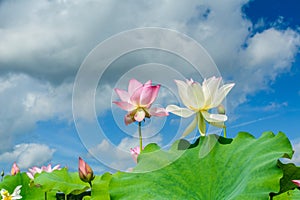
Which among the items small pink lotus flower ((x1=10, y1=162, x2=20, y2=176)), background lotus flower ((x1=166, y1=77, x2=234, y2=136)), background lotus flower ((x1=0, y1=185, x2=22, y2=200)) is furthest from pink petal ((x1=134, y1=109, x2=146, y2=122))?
small pink lotus flower ((x1=10, y1=162, x2=20, y2=176))

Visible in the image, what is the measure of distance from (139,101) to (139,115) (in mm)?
66

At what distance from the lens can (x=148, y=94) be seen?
188 centimetres

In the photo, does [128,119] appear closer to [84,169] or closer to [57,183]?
[84,169]

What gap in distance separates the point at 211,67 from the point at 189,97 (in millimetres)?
156

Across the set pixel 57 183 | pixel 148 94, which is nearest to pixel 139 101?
pixel 148 94

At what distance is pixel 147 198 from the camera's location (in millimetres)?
1692

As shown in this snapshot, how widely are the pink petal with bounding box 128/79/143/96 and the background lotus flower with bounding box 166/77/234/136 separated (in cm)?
17

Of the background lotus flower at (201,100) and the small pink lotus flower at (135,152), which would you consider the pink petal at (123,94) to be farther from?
the small pink lotus flower at (135,152)

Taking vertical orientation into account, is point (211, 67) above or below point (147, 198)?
above

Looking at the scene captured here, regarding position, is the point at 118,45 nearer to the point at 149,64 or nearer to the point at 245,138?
the point at 149,64

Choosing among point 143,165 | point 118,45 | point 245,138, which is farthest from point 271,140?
point 118,45

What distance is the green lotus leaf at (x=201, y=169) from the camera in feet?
5.68

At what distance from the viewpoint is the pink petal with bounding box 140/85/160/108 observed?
187cm

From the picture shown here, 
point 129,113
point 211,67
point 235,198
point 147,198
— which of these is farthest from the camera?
point 129,113
